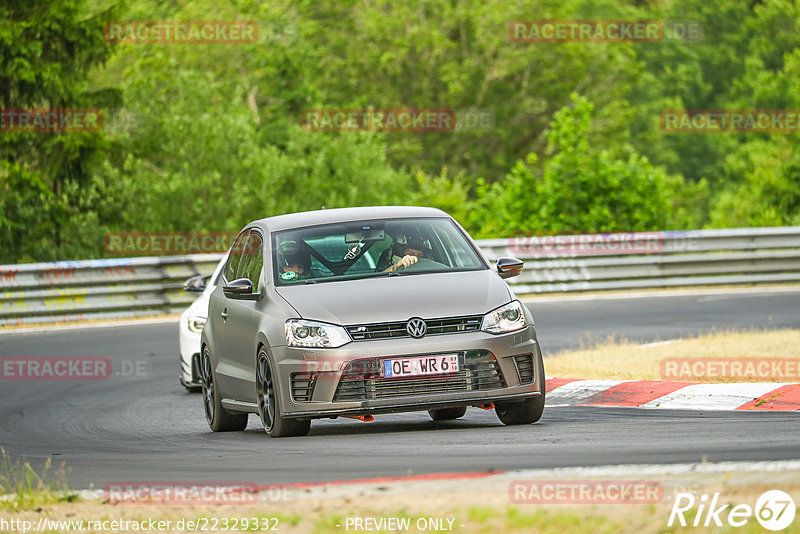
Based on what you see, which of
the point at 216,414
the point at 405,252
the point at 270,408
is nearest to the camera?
the point at 270,408

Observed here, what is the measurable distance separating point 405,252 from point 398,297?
36.1 inches

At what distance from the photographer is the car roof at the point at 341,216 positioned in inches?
427

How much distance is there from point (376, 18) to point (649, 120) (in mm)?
19473

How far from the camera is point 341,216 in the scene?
35.8ft

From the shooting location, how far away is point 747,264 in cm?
2514

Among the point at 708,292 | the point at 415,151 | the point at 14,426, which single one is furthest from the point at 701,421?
the point at 415,151

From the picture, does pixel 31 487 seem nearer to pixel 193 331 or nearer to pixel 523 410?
pixel 523 410

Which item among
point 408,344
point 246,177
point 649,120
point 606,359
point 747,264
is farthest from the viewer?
point 649,120

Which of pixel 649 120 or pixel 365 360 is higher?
pixel 365 360

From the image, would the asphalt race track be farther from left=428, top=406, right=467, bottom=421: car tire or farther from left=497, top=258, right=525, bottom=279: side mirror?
left=497, top=258, right=525, bottom=279: side mirror

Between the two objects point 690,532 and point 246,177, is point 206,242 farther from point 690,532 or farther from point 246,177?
point 690,532

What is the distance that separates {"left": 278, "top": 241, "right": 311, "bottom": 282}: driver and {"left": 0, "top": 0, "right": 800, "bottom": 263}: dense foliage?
1877 cm

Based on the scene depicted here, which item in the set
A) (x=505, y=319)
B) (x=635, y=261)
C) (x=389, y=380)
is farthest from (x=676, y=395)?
(x=635, y=261)

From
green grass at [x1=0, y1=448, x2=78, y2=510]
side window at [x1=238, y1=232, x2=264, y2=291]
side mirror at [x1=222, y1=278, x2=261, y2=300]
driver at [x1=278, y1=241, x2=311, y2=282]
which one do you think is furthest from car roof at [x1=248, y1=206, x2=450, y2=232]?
green grass at [x1=0, y1=448, x2=78, y2=510]
